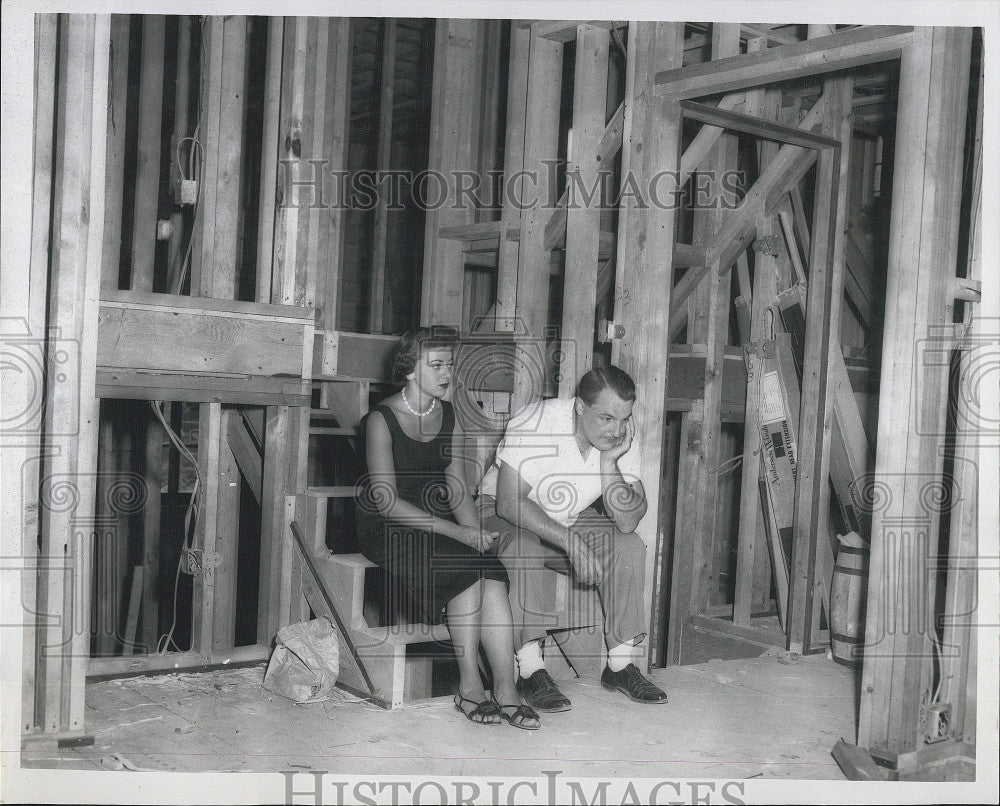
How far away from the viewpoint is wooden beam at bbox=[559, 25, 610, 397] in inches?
152

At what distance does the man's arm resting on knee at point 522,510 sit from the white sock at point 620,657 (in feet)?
1.38

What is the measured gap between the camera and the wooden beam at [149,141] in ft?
15.6

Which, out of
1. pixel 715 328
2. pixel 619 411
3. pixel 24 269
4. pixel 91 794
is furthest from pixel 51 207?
pixel 715 328

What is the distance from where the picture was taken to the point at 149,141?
4828 mm

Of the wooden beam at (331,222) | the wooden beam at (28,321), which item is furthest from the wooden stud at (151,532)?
the wooden beam at (28,321)

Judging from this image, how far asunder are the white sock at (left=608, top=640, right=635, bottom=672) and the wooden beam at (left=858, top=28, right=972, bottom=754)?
89 centimetres

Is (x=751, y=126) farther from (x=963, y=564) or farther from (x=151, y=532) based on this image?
(x=151, y=532)

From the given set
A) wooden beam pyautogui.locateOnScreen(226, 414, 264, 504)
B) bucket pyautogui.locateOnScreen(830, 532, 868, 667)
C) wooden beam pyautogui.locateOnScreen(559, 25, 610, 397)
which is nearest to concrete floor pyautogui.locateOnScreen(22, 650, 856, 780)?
bucket pyautogui.locateOnScreen(830, 532, 868, 667)

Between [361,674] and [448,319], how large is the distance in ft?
5.53

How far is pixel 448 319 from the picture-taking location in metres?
4.59

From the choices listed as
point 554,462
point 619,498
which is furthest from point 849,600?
point 554,462

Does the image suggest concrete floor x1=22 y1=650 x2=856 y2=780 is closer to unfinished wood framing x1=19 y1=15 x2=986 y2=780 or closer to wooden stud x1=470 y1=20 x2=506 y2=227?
unfinished wood framing x1=19 y1=15 x2=986 y2=780

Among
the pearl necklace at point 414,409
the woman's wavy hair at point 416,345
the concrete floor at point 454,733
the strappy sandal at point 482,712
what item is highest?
the woman's wavy hair at point 416,345

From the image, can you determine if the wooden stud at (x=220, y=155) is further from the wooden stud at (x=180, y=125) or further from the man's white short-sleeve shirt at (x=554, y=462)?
the man's white short-sleeve shirt at (x=554, y=462)
